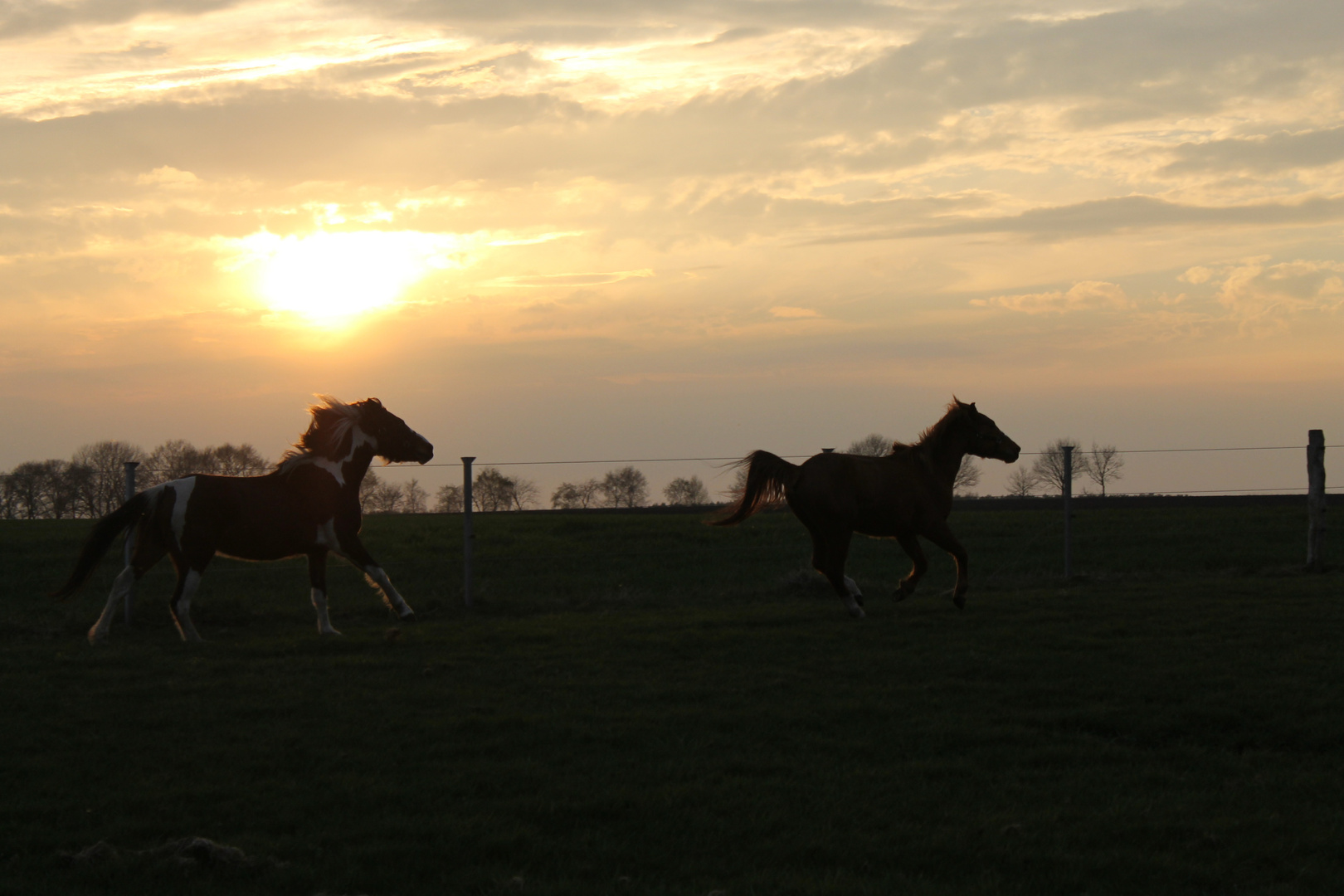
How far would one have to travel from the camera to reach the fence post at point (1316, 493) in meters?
14.7

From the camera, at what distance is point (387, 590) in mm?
10727

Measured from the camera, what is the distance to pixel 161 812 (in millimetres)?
4746

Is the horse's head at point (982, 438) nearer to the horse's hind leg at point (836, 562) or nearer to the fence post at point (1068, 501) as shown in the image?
the horse's hind leg at point (836, 562)

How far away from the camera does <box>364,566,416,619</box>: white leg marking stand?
10.6m

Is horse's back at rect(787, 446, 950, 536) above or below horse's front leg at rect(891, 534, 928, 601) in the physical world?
above

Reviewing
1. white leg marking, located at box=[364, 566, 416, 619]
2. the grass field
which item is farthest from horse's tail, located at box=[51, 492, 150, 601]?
white leg marking, located at box=[364, 566, 416, 619]

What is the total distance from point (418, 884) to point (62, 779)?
92.7 inches

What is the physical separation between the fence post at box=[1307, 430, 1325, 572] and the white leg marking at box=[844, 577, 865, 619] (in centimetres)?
754

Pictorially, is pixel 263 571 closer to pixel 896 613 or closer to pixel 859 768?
pixel 896 613

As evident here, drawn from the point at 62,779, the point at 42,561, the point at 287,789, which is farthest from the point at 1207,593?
the point at 42,561

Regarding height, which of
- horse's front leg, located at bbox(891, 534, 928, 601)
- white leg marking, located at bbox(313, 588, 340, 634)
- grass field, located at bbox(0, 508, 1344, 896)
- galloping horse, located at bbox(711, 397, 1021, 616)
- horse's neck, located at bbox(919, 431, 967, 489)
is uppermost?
horse's neck, located at bbox(919, 431, 967, 489)

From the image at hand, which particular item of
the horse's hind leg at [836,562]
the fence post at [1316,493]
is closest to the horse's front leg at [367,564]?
the horse's hind leg at [836,562]

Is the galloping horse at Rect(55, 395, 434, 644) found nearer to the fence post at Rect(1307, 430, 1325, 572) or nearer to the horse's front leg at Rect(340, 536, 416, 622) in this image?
the horse's front leg at Rect(340, 536, 416, 622)

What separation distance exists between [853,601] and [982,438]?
105 inches
